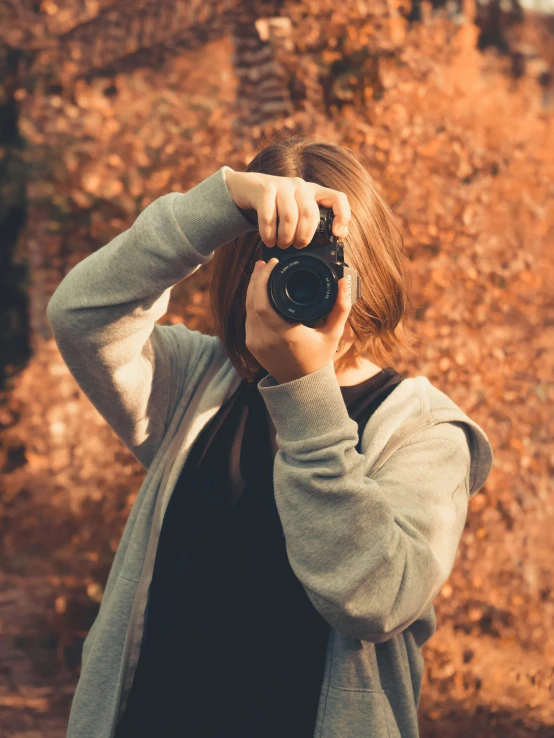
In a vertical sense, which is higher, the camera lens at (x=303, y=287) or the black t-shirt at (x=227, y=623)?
the camera lens at (x=303, y=287)

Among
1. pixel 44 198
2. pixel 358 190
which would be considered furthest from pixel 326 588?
pixel 44 198

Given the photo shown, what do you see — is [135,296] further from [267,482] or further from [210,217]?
[267,482]

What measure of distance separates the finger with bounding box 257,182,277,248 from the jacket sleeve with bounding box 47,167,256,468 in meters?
0.08

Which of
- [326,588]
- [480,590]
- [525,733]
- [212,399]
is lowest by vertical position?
[525,733]

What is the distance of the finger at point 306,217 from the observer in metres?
Answer: 1.31

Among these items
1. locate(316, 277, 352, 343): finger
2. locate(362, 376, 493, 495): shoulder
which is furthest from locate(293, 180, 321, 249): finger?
locate(362, 376, 493, 495): shoulder

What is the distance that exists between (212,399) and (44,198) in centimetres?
397

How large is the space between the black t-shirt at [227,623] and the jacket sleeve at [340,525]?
0.20 metres

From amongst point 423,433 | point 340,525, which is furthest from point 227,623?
point 423,433

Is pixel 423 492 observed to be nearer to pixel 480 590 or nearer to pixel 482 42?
pixel 480 590

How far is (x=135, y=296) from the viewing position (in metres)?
1.43

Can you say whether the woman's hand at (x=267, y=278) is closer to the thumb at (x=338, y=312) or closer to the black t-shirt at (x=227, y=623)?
the thumb at (x=338, y=312)

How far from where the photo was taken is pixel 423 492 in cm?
135

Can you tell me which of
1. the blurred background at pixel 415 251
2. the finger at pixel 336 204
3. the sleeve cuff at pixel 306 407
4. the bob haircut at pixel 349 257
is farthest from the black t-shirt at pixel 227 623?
the blurred background at pixel 415 251
